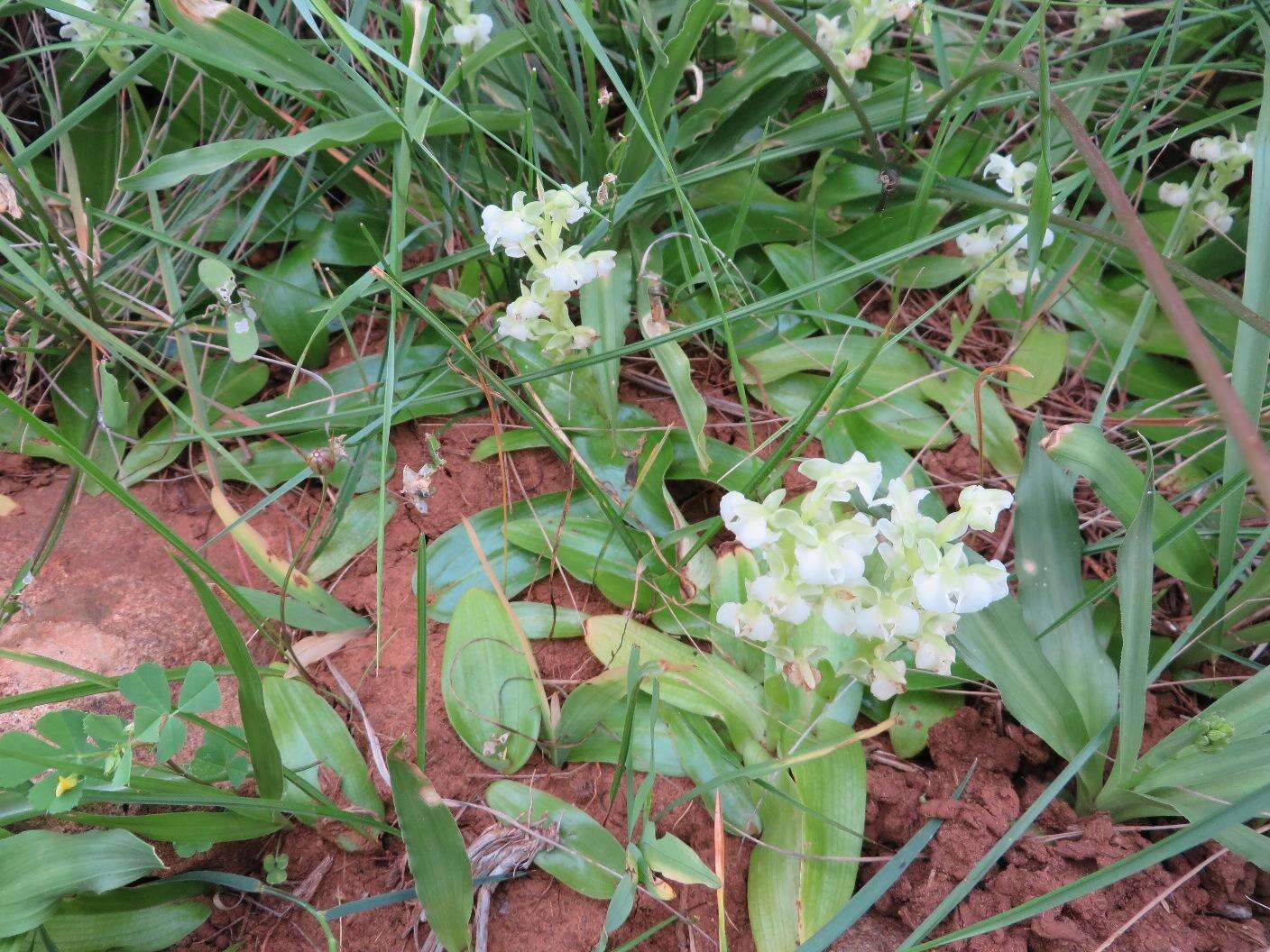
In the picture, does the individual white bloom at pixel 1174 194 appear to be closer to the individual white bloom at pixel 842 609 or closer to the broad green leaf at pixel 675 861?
the individual white bloom at pixel 842 609

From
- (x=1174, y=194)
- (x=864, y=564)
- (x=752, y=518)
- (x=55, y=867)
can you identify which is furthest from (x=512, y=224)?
(x=1174, y=194)

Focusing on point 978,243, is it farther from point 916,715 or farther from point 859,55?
point 916,715

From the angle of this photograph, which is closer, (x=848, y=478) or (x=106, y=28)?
(x=848, y=478)

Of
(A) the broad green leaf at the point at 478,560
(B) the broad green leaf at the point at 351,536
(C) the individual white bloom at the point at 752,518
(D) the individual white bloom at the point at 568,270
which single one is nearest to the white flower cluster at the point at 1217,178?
(D) the individual white bloom at the point at 568,270

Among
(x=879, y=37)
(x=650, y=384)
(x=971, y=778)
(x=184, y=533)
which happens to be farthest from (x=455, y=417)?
(x=879, y=37)

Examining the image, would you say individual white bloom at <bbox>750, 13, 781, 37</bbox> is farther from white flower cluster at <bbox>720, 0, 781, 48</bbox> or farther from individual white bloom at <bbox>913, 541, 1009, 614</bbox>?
individual white bloom at <bbox>913, 541, 1009, 614</bbox>
